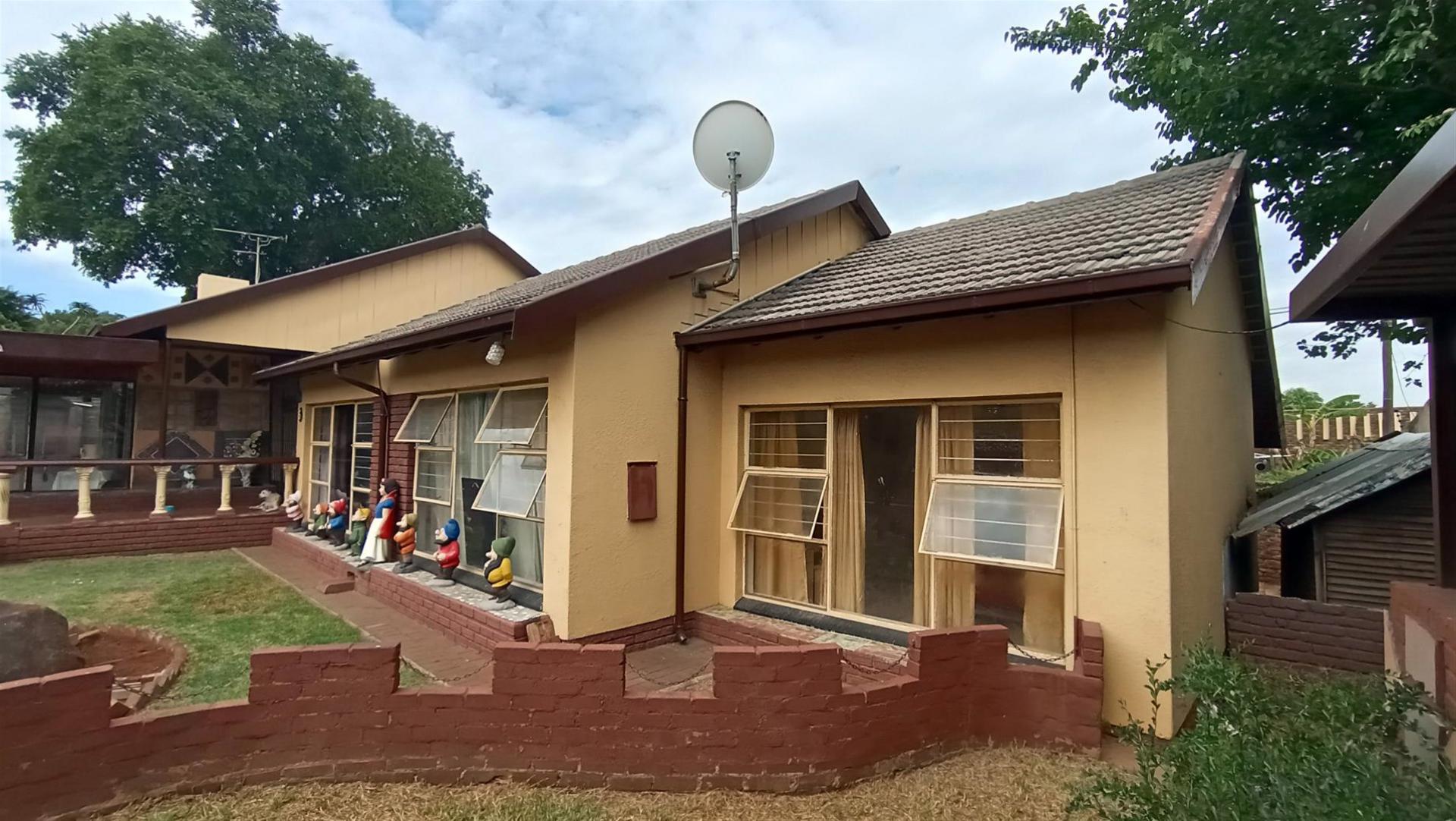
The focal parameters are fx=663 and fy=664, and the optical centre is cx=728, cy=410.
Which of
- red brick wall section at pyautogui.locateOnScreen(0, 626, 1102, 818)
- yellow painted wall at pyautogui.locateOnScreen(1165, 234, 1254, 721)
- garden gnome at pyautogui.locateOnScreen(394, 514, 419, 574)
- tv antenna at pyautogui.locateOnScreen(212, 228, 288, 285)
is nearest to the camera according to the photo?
red brick wall section at pyautogui.locateOnScreen(0, 626, 1102, 818)

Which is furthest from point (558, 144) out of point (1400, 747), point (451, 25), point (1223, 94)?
point (1400, 747)

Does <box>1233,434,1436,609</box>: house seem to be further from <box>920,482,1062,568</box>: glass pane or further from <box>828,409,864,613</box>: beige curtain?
<box>828,409,864,613</box>: beige curtain

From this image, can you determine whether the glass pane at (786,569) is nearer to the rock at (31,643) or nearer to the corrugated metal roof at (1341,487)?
the corrugated metal roof at (1341,487)

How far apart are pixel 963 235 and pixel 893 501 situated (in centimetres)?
365

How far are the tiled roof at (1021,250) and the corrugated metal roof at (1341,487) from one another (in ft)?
9.50

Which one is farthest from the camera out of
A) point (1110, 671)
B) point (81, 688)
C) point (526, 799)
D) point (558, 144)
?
point (558, 144)

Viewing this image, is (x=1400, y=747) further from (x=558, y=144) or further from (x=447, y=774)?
(x=558, y=144)

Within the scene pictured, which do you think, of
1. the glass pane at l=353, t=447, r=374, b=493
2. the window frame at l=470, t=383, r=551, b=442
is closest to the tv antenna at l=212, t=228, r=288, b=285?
the glass pane at l=353, t=447, r=374, b=493

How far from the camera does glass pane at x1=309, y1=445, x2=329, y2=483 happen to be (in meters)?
11.6

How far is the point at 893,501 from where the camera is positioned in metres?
5.84

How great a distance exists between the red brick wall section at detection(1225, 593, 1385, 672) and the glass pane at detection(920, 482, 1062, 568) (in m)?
A: 1.92

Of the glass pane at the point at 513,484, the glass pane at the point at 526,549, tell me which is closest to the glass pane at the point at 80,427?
the glass pane at the point at 513,484

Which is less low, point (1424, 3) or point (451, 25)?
point (451, 25)

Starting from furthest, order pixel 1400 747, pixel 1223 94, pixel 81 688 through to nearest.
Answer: pixel 1223 94 < pixel 81 688 < pixel 1400 747
